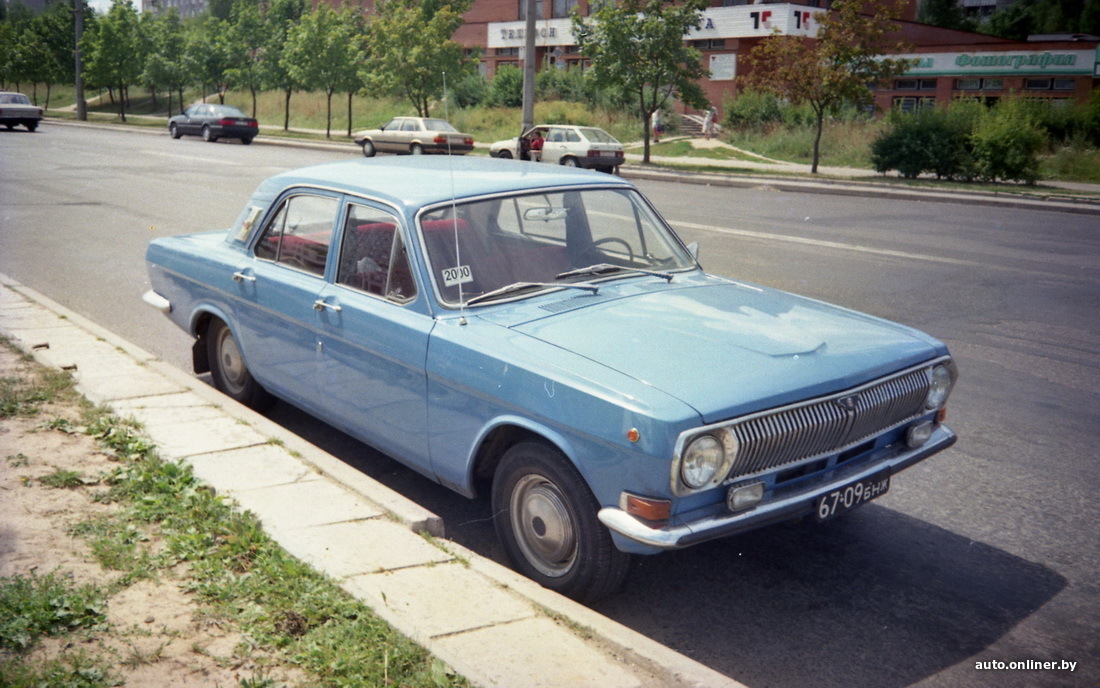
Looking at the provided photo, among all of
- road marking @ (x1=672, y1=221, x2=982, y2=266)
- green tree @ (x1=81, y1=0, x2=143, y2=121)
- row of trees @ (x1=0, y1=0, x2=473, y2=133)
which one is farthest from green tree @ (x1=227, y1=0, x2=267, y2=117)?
road marking @ (x1=672, y1=221, x2=982, y2=266)

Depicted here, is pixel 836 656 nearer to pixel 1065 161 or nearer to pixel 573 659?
pixel 573 659

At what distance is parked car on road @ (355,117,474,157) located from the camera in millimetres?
33938

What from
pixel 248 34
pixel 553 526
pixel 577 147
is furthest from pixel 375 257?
pixel 248 34

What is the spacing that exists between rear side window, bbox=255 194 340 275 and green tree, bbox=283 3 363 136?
43.6 m

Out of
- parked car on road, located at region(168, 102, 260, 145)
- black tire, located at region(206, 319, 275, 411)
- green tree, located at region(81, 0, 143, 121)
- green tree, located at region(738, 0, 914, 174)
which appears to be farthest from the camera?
green tree, located at region(81, 0, 143, 121)

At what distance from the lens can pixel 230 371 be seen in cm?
623

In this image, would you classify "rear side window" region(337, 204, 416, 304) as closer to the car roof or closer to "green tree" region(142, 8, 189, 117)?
the car roof

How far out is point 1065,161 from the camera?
100 ft

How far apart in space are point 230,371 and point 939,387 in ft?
13.6

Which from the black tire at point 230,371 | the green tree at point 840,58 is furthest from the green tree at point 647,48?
the black tire at point 230,371

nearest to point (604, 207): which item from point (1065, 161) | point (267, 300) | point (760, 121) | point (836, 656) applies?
point (267, 300)

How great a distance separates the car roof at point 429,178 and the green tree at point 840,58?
2459 cm

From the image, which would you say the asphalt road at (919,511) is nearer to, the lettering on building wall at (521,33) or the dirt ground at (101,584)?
the dirt ground at (101,584)

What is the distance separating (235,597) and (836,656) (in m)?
2.17
